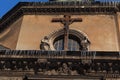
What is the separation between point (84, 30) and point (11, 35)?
137 inches

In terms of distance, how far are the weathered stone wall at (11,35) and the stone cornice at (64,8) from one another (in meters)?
Result: 0.44

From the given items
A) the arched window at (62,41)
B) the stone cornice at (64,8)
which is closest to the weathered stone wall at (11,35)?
the stone cornice at (64,8)

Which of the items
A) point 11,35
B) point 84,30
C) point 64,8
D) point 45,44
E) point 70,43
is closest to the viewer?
point 45,44

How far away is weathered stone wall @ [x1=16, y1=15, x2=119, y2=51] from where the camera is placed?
60.4ft

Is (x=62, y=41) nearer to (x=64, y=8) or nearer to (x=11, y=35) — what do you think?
(x=64, y=8)

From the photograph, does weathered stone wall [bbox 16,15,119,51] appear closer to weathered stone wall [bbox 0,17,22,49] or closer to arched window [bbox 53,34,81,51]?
weathered stone wall [bbox 0,17,22,49]

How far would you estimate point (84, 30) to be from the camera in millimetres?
19062

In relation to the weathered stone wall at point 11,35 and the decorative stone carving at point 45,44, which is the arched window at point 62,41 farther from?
the weathered stone wall at point 11,35

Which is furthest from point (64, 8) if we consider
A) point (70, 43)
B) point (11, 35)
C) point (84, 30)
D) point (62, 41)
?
point (11, 35)

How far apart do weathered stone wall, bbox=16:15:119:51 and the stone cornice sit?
0.88 feet

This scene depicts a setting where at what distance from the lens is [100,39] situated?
61.0 feet

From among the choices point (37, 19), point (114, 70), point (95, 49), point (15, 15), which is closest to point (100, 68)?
point (114, 70)

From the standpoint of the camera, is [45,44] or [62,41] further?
[62,41]

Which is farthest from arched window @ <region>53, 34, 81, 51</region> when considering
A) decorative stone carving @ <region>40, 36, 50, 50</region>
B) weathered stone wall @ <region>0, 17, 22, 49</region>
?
weathered stone wall @ <region>0, 17, 22, 49</region>
